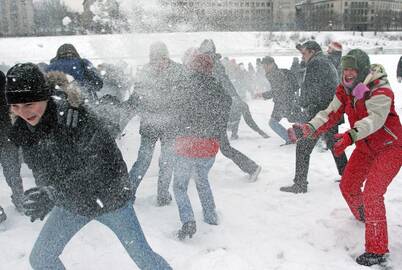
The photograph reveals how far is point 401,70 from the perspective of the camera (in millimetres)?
11359

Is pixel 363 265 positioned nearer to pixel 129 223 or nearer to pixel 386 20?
pixel 129 223

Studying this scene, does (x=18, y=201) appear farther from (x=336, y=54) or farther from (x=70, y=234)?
(x=336, y=54)

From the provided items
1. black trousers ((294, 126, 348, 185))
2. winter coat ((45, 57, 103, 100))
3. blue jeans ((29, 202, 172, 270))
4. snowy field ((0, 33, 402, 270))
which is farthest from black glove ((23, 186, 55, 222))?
black trousers ((294, 126, 348, 185))

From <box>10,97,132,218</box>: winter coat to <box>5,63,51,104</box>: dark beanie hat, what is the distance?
0.31ft

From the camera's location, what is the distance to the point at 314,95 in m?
5.46

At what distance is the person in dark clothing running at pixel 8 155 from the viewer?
4.39 m

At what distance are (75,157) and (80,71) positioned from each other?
2.47m

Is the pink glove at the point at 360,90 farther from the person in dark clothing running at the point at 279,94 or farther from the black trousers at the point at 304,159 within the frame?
the person in dark clothing running at the point at 279,94

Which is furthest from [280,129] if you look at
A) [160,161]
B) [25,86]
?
[25,86]

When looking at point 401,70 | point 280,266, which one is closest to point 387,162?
point 280,266

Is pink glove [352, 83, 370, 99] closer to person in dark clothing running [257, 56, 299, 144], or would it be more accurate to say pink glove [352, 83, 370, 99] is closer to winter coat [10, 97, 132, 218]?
winter coat [10, 97, 132, 218]

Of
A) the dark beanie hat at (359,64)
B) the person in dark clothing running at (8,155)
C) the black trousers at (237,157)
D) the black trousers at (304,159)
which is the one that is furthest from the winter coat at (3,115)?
the dark beanie hat at (359,64)

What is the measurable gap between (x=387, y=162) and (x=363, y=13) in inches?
4480

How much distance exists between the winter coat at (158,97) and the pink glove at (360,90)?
66.4 inches
